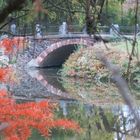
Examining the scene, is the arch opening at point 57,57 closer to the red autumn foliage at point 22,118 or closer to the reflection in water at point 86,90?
the reflection in water at point 86,90

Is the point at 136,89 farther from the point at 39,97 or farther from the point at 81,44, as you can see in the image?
the point at 81,44

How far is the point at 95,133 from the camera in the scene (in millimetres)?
11641

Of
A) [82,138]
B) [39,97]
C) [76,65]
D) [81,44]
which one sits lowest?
[82,138]

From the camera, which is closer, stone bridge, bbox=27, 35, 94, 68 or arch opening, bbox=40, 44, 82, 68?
stone bridge, bbox=27, 35, 94, 68

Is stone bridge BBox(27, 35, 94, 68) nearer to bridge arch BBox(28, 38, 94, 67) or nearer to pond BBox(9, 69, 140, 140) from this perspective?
bridge arch BBox(28, 38, 94, 67)

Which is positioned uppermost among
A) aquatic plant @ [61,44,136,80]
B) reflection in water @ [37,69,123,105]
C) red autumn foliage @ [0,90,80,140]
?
aquatic plant @ [61,44,136,80]

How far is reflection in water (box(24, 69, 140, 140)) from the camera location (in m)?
11.0

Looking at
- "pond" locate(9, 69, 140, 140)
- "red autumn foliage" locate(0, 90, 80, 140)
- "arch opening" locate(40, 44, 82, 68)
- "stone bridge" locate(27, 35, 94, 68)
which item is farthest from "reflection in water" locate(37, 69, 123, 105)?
"red autumn foliage" locate(0, 90, 80, 140)

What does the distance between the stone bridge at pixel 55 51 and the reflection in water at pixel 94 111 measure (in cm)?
790

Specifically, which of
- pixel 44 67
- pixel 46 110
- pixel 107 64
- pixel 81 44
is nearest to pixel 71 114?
pixel 46 110

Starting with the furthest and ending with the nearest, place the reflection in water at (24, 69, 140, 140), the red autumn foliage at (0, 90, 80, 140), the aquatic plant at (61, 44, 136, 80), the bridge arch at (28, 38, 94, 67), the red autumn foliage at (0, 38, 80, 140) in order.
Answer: the bridge arch at (28, 38, 94, 67) < the aquatic plant at (61, 44, 136, 80) < the reflection in water at (24, 69, 140, 140) < the red autumn foliage at (0, 38, 80, 140) < the red autumn foliage at (0, 90, 80, 140)

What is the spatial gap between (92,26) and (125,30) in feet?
77.1

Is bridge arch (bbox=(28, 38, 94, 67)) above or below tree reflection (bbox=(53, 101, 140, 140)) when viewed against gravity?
above

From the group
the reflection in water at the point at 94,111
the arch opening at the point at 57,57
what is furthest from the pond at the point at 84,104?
the arch opening at the point at 57,57
